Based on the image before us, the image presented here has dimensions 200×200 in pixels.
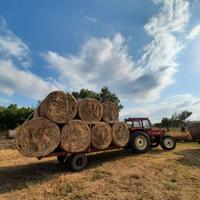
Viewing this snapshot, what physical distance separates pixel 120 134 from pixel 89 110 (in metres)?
2.07

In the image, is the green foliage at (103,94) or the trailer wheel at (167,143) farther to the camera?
the green foliage at (103,94)

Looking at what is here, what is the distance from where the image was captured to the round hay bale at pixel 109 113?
33.1 ft

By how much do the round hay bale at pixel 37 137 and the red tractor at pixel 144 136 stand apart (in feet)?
14.9

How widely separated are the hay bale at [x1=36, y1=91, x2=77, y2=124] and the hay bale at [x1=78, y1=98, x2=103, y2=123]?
0.47 meters

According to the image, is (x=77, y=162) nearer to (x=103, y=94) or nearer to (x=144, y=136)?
(x=144, y=136)

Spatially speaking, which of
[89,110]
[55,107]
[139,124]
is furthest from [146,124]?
[55,107]

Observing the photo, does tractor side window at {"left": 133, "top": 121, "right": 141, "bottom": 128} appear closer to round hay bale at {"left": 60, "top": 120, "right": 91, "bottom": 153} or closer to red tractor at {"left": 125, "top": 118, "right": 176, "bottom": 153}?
red tractor at {"left": 125, "top": 118, "right": 176, "bottom": 153}

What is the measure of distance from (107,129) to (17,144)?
374cm

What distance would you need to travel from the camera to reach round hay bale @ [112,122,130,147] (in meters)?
Answer: 10.2

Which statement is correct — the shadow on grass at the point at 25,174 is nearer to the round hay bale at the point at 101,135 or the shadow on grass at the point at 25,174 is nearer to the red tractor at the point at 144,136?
the round hay bale at the point at 101,135

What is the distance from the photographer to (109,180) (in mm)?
7273

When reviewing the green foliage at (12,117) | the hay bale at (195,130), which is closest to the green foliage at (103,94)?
the green foliage at (12,117)

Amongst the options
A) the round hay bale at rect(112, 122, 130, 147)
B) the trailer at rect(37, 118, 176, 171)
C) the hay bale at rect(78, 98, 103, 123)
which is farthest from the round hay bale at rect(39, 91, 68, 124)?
the round hay bale at rect(112, 122, 130, 147)

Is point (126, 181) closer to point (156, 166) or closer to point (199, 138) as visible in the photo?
point (156, 166)
